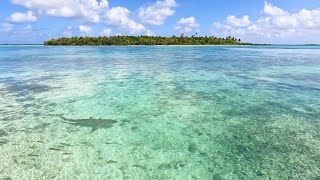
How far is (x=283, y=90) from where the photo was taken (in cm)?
1518

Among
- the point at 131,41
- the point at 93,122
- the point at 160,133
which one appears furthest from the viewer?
the point at 131,41

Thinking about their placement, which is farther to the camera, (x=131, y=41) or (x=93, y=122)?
(x=131, y=41)

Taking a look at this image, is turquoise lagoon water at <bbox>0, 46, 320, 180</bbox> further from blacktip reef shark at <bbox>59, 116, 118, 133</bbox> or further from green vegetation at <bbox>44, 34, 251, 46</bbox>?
green vegetation at <bbox>44, 34, 251, 46</bbox>

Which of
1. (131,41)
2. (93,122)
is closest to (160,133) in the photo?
(93,122)

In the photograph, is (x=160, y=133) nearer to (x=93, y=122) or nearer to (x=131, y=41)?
(x=93, y=122)

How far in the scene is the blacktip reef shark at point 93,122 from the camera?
9.24 meters

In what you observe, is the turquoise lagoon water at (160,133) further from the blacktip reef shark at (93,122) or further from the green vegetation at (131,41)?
the green vegetation at (131,41)

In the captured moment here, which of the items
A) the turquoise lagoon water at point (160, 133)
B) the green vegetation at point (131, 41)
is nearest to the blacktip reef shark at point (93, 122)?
the turquoise lagoon water at point (160, 133)

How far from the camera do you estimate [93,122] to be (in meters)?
9.66

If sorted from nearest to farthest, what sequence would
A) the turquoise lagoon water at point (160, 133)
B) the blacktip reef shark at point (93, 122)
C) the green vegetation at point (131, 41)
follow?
the turquoise lagoon water at point (160, 133)
the blacktip reef shark at point (93, 122)
the green vegetation at point (131, 41)

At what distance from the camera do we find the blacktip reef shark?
30.3 feet

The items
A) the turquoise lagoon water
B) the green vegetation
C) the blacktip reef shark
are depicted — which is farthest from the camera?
the green vegetation

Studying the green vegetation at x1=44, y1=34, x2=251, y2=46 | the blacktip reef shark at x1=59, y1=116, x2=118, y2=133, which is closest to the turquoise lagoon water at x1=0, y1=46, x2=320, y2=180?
the blacktip reef shark at x1=59, y1=116, x2=118, y2=133

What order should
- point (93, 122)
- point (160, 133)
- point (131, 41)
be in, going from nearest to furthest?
point (160, 133) < point (93, 122) < point (131, 41)
